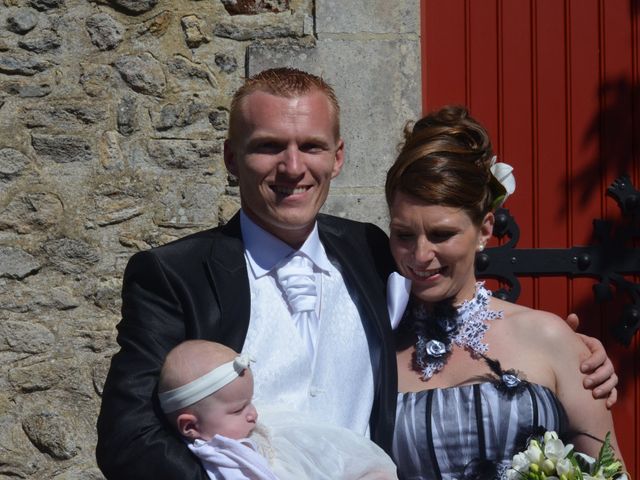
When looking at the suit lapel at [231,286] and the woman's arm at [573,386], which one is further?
the woman's arm at [573,386]

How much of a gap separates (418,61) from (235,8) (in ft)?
2.40

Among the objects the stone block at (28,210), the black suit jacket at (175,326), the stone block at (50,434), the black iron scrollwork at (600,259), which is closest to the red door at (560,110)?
the black iron scrollwork at (600,259)

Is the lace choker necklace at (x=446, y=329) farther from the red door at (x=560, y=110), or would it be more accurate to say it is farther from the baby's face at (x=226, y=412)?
the red door at (x=560, y=110)

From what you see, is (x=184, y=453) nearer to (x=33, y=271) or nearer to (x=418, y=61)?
(x=33, y=271)

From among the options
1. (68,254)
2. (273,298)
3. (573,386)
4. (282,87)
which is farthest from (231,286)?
(68,254)

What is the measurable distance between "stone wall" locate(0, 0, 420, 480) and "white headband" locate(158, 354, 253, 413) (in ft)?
4.94

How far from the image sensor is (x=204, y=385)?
246cm

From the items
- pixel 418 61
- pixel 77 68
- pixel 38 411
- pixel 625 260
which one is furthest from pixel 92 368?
pixel 625 260

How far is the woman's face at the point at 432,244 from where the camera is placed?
2881mm

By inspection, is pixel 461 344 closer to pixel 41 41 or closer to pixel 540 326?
pixel 540 326

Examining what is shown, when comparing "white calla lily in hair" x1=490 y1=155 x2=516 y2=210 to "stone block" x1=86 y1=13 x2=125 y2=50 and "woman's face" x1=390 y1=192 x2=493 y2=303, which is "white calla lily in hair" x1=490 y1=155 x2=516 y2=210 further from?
"stone block" x1=86 y1=13 x2=125 y2=50

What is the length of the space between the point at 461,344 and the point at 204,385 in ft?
2.91

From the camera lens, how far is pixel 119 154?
398 centimetres

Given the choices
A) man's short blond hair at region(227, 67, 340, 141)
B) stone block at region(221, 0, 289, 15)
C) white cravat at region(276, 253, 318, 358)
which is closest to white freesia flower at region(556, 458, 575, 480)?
white cravat at region(276, 253, 318, 358)
